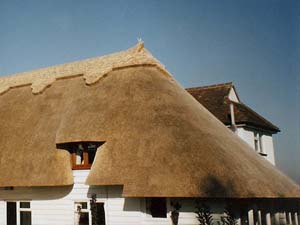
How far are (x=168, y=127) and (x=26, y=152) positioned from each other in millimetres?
7419

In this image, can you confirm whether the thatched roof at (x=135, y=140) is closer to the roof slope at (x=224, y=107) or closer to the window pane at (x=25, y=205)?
the window pane at (x=25, y=205)

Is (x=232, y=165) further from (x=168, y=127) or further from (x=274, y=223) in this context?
(x=274, y=223)

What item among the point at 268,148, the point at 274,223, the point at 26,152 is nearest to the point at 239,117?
the point at 268,148

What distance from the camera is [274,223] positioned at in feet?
67.5

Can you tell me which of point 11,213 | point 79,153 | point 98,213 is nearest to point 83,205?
point 98,213

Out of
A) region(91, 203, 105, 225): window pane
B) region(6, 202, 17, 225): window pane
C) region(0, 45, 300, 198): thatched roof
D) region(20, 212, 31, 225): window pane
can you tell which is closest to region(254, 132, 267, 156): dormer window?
region(0, 45, 300, 198): thatched roof

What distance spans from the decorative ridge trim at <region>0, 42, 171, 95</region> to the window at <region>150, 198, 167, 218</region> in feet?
27.1

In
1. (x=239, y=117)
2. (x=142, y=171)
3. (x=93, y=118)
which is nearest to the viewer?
(x=142, y=171)

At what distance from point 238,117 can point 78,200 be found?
13.6 meters

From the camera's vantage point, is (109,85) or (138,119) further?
(109,85)

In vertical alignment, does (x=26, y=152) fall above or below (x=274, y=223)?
above

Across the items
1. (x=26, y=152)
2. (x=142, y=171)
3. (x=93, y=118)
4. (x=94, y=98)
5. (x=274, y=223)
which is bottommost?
(x=274, y=223)

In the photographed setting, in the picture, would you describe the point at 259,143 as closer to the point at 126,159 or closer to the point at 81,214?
the point at 126,159

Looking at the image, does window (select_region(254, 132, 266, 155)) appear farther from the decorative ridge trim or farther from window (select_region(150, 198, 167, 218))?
window (select_region(150, 198, 167, 218))
